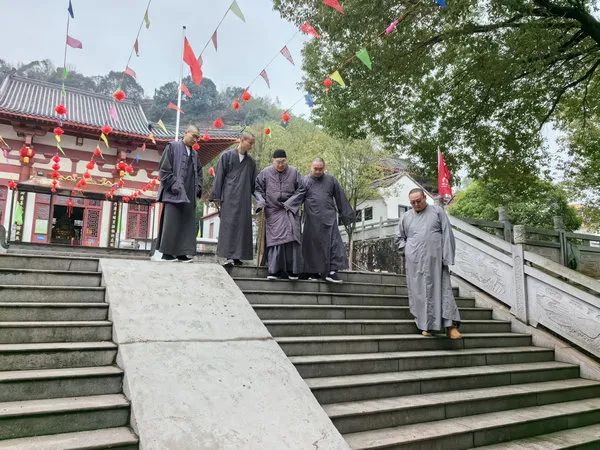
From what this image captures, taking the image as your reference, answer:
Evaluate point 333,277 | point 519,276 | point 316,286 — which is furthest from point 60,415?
point 519,276

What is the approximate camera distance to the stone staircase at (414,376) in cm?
330

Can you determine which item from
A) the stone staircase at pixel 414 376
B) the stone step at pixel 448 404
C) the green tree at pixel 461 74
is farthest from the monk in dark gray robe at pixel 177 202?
the green tree at pixel 461 74

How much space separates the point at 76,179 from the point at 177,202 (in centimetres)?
1071

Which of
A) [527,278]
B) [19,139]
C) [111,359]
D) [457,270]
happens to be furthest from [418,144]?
[19,139]

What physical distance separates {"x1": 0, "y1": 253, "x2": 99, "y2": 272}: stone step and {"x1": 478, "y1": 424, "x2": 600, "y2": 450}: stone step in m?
4.07

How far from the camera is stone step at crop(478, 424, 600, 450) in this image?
3.42m

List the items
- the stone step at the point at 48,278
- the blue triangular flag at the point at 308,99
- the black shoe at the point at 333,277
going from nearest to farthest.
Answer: the stone step at the point at 48,278 < the black shoe at the point at 333,277 < the blue triangular flag at the point at 308,99

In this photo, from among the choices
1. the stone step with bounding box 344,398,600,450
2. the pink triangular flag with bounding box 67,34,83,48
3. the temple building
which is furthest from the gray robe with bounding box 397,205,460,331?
the temple building

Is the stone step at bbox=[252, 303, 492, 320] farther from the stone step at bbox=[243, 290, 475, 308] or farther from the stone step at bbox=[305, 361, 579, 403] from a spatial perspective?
the stone step at bbox=[305, 361, 579, 403]

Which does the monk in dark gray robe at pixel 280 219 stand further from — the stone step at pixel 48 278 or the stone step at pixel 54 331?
the stone step at pixel 54 331

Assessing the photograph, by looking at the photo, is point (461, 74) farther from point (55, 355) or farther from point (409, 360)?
point (55, 355)

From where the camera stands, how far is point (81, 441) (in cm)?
230

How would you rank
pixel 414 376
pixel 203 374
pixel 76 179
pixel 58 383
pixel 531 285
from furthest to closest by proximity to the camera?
pixel 76 179 < pixel 531 285 < pixel 414 376 < pixel 203 374 < pixel 58 383

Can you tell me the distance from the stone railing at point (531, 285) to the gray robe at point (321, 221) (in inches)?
91.6
